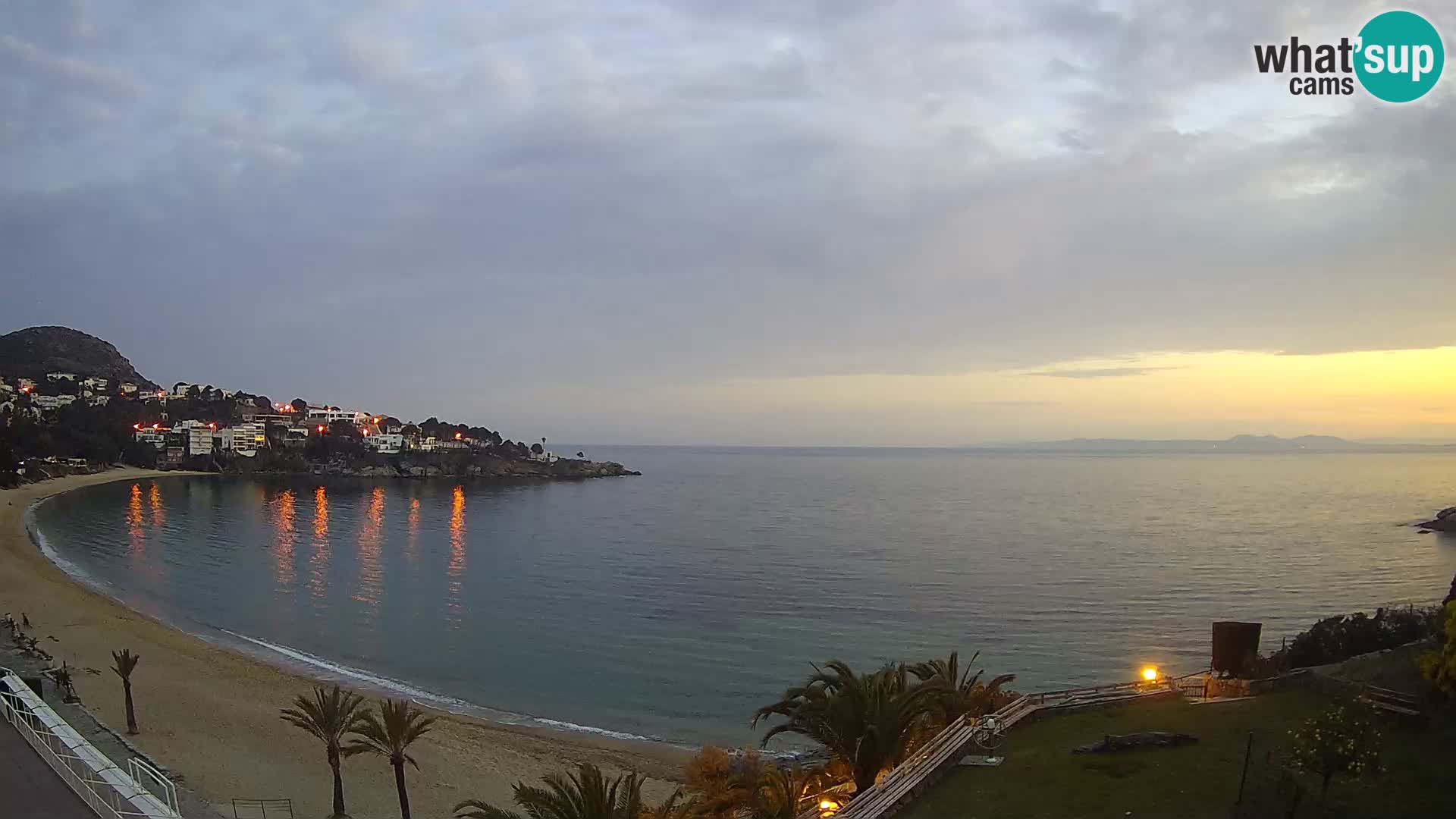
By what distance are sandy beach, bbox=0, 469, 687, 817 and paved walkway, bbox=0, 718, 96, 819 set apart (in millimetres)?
5717

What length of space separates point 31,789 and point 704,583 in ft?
142

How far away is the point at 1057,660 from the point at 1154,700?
17672 mm

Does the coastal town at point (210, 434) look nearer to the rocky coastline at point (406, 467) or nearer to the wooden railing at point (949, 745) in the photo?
the rocky coastline at point (406, 467)

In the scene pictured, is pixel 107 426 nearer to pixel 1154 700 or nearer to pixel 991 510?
pixel 991 510

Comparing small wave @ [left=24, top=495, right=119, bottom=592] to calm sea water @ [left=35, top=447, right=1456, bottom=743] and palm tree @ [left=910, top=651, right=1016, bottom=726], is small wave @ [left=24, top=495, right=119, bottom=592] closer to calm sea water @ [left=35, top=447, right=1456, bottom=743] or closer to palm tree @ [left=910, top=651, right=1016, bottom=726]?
calm sea water @ [left=35, top=447, right=1456, bottom=743]

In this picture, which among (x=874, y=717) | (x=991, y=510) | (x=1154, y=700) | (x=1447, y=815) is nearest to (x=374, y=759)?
(x=874, y=717)

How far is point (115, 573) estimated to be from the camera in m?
56.3

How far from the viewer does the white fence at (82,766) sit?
12.9 metres

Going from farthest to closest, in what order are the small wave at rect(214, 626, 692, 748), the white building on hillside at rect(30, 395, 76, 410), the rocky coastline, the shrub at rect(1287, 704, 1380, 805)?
the white building on hillside at rect(30, 395, 76, 410), the rocky coastline, the small wave at rect(214, 626, 692, 748), the shrub at rect(1287, 704, 1380, 805)

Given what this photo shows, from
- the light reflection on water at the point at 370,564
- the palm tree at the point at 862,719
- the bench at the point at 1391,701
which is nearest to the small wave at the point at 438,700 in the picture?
the light reflection on water at the point at 370,564

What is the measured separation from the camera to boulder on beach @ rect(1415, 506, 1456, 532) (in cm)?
8094

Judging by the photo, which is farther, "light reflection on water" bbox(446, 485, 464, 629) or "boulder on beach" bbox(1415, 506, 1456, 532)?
"boulder on beach" bbox(1415, 506, 1456, 532)

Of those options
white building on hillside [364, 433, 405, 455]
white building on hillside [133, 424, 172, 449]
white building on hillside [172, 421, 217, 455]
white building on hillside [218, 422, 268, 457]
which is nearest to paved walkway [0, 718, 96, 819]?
white building on hillside [172, 421, 217, 455]

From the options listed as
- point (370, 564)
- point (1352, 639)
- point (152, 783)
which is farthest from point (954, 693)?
point (370, 564)
